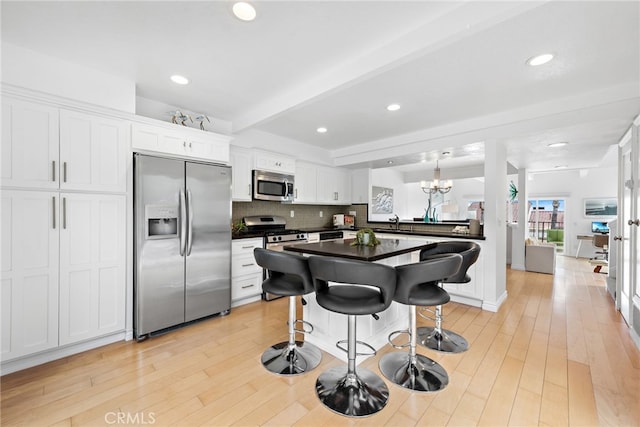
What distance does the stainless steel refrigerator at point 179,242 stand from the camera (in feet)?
8.68

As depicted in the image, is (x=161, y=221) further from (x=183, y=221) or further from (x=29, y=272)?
(x=29, y=272)

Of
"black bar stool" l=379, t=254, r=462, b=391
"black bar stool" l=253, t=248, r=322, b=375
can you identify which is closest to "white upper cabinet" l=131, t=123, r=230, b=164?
"black bar stool" l=253, t=248, r=322, b=375

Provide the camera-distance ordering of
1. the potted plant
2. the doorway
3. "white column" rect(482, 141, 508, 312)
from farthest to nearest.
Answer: the doorway → "white column" rect(482, 141, 508, 312) → the potted plant

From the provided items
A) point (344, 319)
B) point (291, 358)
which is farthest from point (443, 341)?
point (291, 358)

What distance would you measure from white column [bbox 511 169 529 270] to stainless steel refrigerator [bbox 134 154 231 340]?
5880mm

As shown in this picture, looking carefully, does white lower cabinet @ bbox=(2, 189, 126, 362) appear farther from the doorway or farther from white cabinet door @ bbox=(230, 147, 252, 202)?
the doorway

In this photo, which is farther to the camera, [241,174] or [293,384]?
[241,174]

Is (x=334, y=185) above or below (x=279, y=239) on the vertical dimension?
above

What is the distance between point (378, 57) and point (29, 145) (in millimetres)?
2840

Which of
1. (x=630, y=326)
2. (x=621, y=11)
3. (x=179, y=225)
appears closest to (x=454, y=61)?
(x=621, y=11)

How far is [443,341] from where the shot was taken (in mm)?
2605

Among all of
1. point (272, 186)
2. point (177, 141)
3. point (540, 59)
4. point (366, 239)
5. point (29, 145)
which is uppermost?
point (540, 59)

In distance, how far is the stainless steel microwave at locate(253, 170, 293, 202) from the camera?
416 cm

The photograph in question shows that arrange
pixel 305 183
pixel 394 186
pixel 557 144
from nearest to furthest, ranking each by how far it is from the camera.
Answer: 1. pixel 557 144
2. pixel 305 183
3. pixel 394 186
